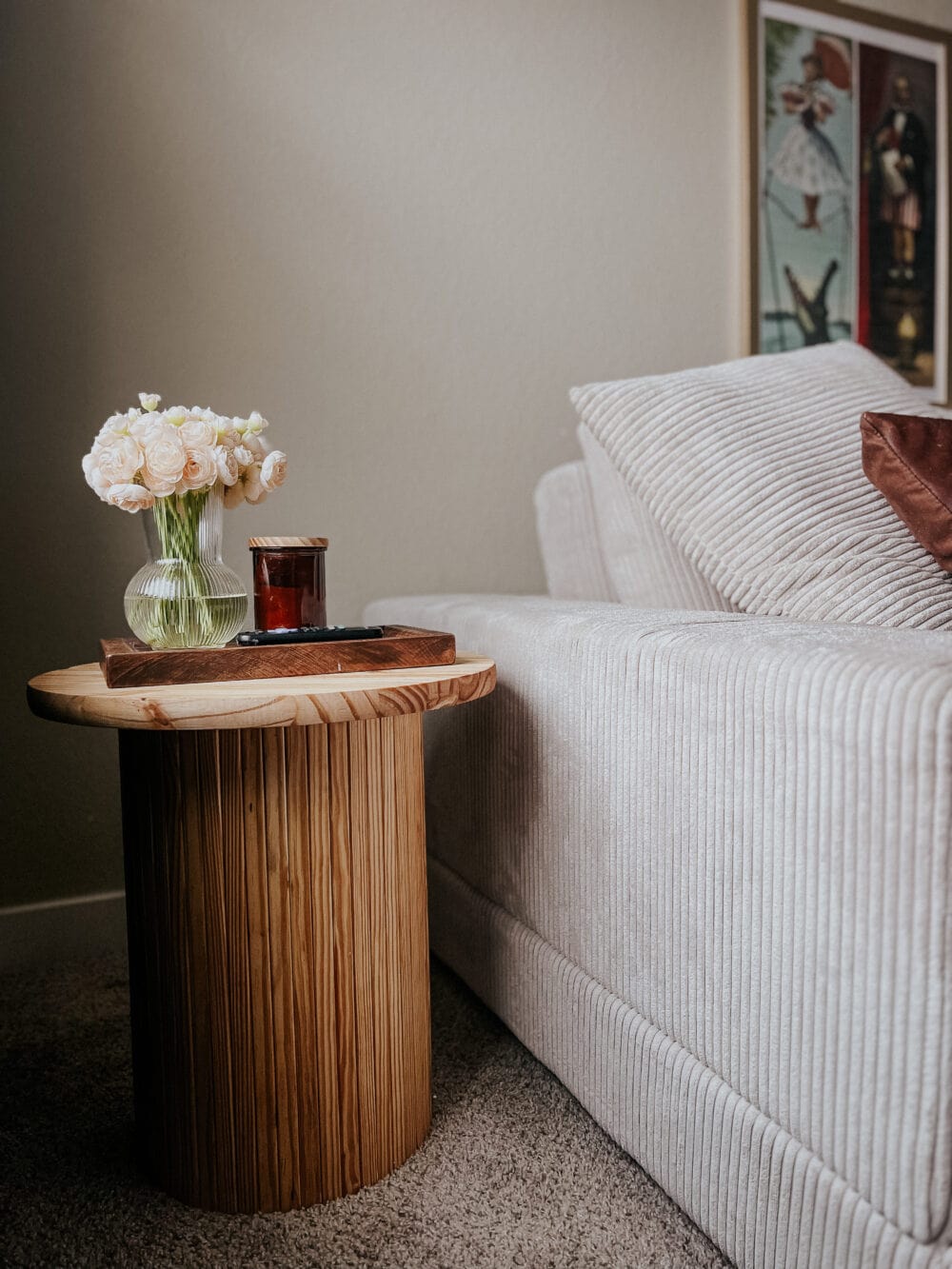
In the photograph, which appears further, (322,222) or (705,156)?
(705,156)

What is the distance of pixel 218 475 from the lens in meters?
1.06

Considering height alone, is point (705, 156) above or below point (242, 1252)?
above

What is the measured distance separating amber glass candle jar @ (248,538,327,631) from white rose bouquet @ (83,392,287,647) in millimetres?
31

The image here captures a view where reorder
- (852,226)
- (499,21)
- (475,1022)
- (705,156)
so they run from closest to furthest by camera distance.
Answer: (475,1022) → (499,21) → (705,156) → (852,226)

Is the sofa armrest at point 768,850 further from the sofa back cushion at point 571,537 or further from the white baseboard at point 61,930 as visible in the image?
the white baseboard at point 61,930

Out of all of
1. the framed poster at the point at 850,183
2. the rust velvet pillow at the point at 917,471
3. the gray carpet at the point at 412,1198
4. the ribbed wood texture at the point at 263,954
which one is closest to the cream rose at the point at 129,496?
the ribbed wood texture at the point at 263,954

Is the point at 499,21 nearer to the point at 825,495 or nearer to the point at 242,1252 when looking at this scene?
the point at 825,495

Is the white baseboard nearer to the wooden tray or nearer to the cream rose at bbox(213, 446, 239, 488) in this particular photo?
the wooden tray

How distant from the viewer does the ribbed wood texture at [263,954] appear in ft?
2.99

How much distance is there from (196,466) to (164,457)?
0.13 feet

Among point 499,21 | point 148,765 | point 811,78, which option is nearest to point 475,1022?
point 148,765

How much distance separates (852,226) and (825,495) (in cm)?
144

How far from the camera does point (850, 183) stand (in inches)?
87.9

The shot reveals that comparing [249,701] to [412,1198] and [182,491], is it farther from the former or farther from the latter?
[412,1198]
